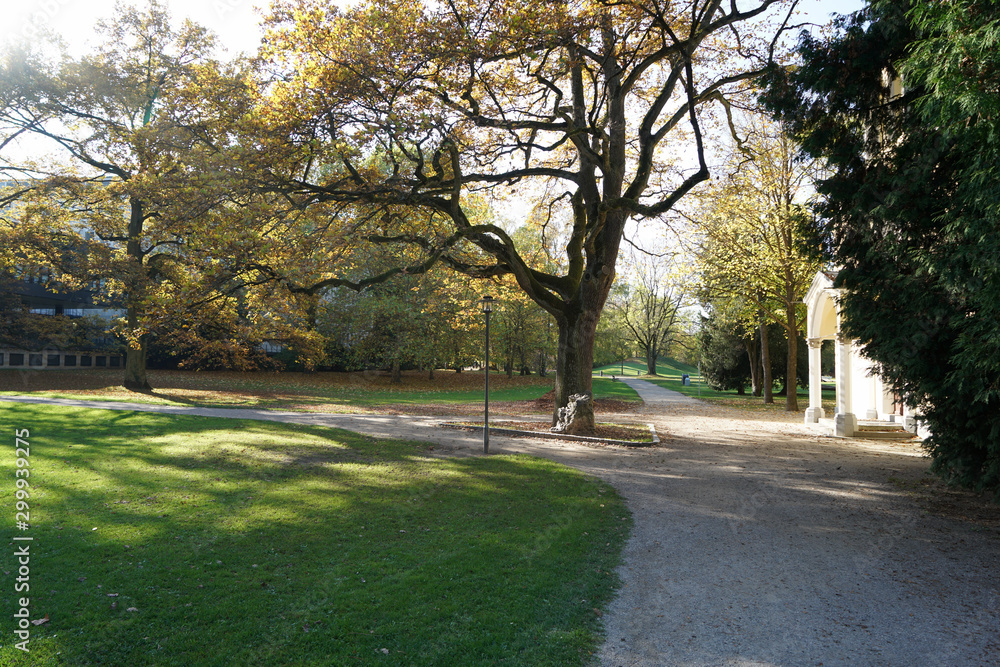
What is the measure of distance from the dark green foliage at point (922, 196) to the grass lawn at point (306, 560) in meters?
4.20

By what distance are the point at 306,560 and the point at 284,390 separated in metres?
22.2

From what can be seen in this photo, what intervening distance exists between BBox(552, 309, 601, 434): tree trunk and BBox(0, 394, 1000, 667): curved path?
9.43 feet

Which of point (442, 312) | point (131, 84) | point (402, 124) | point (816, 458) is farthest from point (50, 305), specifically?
point (816, 458)

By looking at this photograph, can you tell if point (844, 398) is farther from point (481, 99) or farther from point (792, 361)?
point (481, 99)

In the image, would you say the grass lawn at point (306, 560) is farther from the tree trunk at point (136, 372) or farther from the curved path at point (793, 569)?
the tree trunk at point (136, 372)

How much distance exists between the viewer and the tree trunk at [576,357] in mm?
13391

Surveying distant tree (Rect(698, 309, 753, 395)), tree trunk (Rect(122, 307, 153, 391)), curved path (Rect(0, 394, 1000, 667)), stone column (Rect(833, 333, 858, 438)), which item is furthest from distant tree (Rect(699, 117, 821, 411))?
tree trunk (Rect(122, 307, 153, 391))

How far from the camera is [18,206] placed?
Answer: 68.5 feet

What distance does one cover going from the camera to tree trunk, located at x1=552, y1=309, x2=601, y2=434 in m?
13.4

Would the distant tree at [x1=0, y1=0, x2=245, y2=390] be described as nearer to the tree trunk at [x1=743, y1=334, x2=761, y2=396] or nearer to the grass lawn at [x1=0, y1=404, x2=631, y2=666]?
the grass lawn at [x1=0, y1=404, x2=631, y2=666]

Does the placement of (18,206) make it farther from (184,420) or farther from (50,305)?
(184,420)

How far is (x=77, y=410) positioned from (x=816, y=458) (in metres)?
17.5

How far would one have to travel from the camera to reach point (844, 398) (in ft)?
47.9

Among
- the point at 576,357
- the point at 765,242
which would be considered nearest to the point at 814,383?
the point at 765,242
